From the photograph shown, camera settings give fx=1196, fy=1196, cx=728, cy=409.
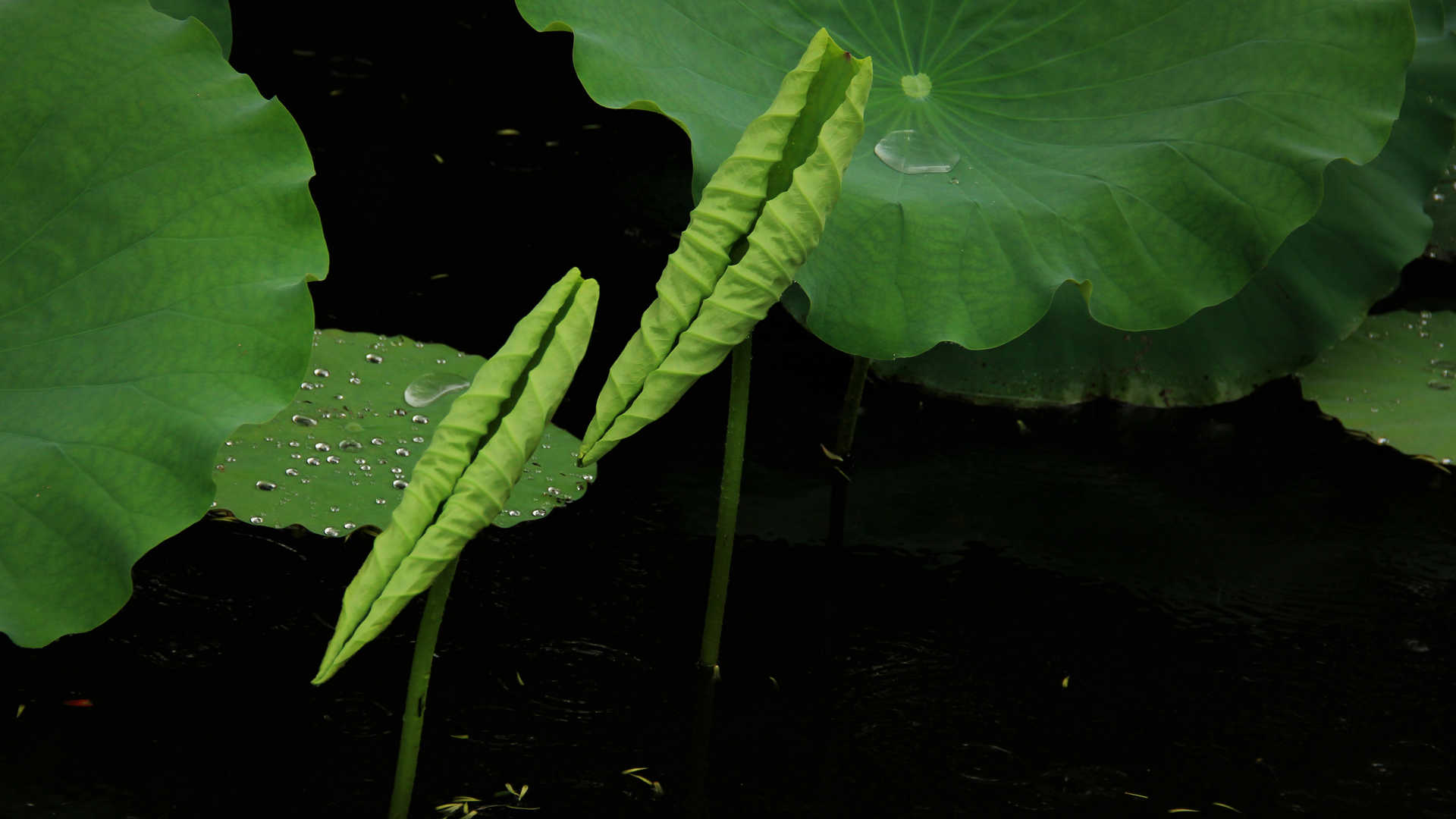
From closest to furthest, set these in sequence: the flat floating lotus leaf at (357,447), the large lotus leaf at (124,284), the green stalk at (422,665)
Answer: the green stalk at (422,665) < the large lotus leaf at (124,284) < the flat floating lotus leaf at (357,447)

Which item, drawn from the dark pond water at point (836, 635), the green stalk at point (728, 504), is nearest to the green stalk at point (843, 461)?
the dark pond water at point (836, 635)

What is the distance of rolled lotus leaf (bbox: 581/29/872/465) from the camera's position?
3.61 feet

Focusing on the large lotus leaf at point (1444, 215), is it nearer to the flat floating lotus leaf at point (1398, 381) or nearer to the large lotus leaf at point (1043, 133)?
the flat floating lotus leaf at point (1398, 381)

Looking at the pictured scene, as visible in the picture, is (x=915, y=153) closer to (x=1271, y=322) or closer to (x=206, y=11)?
(x=1271, y=322)

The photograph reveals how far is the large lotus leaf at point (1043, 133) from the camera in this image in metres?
1.53

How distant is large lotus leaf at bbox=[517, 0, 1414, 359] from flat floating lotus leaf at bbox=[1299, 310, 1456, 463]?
2.23ft

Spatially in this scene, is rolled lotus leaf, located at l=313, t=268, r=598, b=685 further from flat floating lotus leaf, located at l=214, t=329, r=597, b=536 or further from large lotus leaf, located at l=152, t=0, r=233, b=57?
large lotus leaf, located at l=152, t=0, r=233, b=57

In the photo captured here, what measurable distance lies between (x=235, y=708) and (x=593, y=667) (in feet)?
1.34

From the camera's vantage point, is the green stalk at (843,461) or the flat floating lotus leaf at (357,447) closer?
the flat floating lotus leaf at (357,447)

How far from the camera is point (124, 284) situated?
1287mm

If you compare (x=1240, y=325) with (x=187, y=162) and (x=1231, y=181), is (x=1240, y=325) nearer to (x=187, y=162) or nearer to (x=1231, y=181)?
(x=1231, y=181)

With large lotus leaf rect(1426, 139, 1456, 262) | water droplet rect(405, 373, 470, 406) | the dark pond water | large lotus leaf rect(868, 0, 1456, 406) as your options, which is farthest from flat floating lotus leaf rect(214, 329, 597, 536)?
large lotus leaf rect(1426, 139, 1456, 262)

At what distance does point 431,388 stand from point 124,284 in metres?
0.56

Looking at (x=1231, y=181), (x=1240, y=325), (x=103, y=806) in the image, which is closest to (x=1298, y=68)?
(x=1231, y=181)
